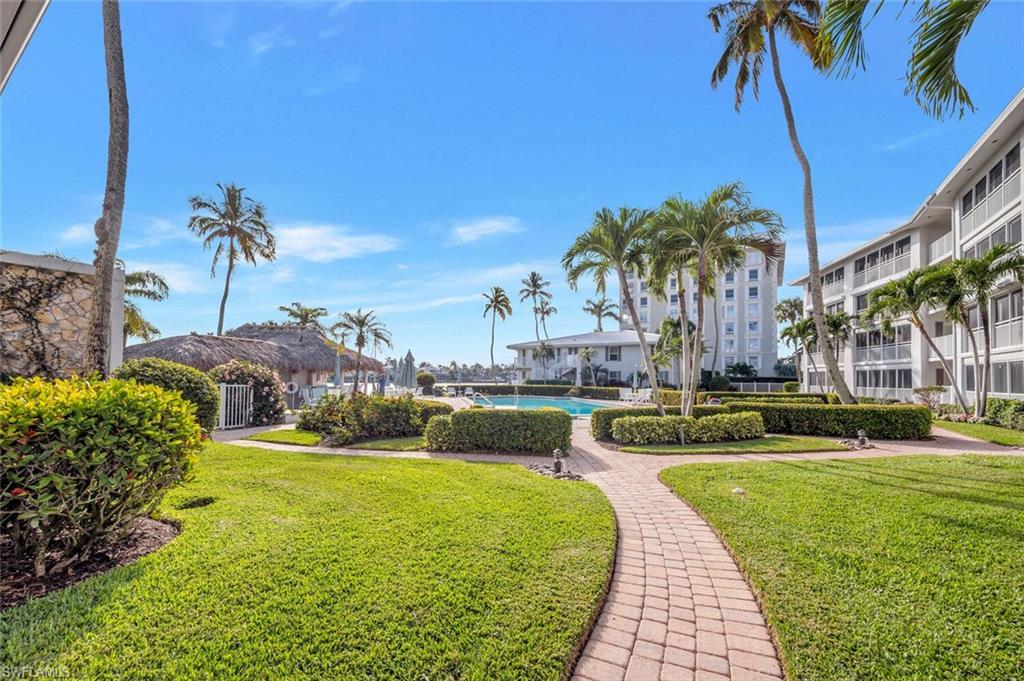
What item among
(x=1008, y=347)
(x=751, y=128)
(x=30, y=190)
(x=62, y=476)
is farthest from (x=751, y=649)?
(x=1008, y=347)

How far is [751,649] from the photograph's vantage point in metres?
2.83

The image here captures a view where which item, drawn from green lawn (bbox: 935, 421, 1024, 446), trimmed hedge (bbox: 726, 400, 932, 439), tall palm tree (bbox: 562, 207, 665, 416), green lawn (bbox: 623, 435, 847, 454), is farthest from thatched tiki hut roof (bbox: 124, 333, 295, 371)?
green lawn (bbox: 935, 421, 1024, 446)

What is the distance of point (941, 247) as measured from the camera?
70.4 ft

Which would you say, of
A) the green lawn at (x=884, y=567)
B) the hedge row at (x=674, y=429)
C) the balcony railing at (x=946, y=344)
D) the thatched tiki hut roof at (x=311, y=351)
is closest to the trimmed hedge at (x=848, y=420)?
the hedge row at (x=674, y=429)

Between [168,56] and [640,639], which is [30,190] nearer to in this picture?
[168,56]

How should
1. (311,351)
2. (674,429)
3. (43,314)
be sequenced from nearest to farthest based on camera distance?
(43,314), (674,429), (311,351)

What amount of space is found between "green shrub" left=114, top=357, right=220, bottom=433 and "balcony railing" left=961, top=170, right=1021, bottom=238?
1020 inches

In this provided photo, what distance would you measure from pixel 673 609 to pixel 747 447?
28.3 ft

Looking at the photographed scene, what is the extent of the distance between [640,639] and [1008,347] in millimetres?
21087

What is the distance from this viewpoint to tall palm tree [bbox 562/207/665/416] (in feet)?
39.9

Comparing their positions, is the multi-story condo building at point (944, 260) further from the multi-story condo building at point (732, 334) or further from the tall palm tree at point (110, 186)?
the tall palm tree at point (110, 186)

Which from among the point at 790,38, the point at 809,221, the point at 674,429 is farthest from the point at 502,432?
the point at 790,38

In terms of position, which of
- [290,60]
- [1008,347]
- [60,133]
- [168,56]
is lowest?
[1008,347]

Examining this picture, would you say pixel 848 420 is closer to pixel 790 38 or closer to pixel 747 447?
pixel 747 447
